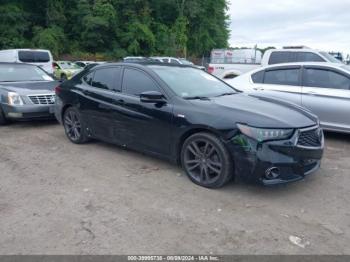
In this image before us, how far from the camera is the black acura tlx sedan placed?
422 cm

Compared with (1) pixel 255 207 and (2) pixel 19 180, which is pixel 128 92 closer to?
(2) pixel 19 180

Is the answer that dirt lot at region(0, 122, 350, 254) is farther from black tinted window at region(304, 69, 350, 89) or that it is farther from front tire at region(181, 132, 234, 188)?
black tinted window at region(304, 69, 350, 89)

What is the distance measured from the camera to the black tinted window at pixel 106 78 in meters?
5.88

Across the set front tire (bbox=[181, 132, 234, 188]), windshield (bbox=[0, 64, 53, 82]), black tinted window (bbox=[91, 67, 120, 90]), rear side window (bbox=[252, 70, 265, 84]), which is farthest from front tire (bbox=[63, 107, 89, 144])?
rear side window (bbox=[252, 70, 265, 84])

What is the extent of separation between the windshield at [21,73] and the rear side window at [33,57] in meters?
8.93

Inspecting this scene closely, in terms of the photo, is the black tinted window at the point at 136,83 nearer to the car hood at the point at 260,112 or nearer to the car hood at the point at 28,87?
the car hood at the point at 260,112

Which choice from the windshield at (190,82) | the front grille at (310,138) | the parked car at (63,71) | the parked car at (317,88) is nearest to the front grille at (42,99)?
the windshield at (190,82)

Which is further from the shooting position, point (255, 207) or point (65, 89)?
point (65, 89)

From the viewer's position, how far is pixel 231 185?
15.4 feet

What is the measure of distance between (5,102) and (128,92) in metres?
3.87

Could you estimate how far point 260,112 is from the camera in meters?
4.52

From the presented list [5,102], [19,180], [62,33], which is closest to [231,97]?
[19,180]

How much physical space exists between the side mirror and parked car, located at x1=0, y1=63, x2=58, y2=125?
155 inches

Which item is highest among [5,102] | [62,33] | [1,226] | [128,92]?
[62,33]
